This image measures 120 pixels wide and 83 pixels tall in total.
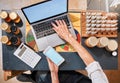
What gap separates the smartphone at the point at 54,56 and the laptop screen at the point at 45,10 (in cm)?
23

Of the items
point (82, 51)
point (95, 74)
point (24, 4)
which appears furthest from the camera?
point (24, 4)

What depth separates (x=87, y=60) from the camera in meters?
1.45

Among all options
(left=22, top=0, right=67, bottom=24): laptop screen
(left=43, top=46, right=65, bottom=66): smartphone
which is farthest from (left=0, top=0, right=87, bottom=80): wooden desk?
(left=43, top=46, right=65, bottom=66): smartphone

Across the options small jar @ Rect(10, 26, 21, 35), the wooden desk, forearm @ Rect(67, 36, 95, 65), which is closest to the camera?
forearm @ Rect(67, 36, 95, 65)

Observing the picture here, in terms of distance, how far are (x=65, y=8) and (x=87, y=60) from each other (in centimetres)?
40

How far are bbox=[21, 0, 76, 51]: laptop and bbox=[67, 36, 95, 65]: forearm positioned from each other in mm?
66

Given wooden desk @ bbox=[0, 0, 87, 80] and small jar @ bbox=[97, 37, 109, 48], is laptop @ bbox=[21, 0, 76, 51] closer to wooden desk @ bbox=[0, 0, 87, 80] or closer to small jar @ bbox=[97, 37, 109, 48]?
small jar @ bbox=[97, 37, 109, 48]

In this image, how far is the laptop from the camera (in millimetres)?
1538

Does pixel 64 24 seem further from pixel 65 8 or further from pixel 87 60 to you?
pixel 87 60

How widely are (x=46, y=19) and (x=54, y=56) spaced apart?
27 cm

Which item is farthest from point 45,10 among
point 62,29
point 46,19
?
point 62,29

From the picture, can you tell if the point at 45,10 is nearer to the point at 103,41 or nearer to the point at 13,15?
the point at 13,15

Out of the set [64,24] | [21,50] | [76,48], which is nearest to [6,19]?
[21,50]

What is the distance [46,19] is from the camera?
1552 millimetres
